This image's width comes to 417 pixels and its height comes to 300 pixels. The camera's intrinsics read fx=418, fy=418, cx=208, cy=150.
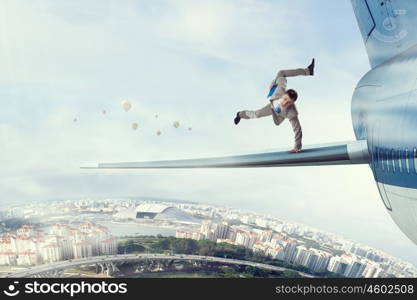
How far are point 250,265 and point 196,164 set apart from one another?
12637 mm

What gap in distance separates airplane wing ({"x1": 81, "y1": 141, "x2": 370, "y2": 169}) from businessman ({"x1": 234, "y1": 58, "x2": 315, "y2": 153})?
0.40 meters

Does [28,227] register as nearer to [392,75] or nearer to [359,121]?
[359,121]

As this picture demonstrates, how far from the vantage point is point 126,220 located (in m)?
32.4

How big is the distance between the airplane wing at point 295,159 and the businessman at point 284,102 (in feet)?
1.31

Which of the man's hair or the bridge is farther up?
the man's hair

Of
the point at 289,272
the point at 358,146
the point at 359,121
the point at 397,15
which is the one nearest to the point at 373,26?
the point at 397,15

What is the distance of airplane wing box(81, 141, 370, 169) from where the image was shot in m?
13.0

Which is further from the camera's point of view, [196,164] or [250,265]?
[250,265]

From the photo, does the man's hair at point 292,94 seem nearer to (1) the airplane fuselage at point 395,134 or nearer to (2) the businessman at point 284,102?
(2) the businessman at point 284,102

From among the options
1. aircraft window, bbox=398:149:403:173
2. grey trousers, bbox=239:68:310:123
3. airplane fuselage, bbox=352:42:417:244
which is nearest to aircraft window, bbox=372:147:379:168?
airplane fuselage, bbox=352:42:417:244

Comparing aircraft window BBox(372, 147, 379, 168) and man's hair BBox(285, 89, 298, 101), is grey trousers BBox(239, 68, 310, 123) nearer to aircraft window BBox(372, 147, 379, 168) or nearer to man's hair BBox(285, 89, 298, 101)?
man's hair BBox(285, 89, 298, 101)

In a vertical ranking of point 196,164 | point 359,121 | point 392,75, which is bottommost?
point 196,164

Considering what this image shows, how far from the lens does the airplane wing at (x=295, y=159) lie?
13.0 m

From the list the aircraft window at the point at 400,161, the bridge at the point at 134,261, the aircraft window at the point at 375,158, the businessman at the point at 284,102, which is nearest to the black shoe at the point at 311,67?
the businessman at the point at 284,102
